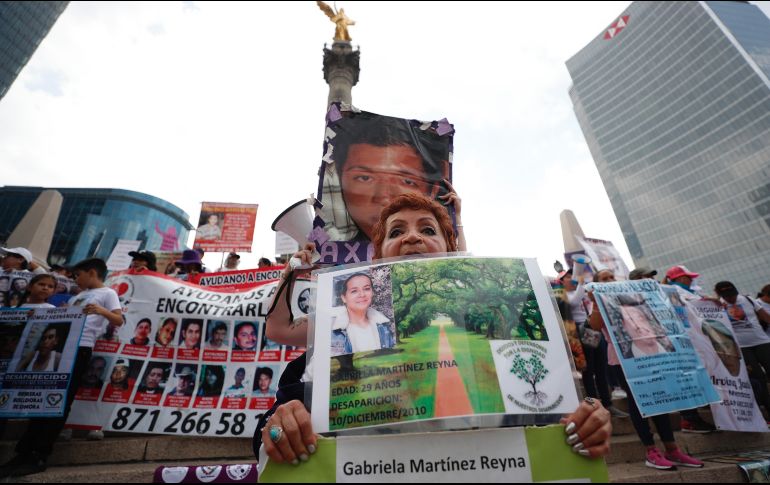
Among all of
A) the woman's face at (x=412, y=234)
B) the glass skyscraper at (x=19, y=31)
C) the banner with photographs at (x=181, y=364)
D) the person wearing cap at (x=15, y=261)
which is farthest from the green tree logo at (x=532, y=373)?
the glass skyscraper at (x=19, y=31)

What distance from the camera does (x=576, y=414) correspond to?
3.55ft

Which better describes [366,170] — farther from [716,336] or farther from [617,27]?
[617,27]

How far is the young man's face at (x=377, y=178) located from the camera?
3.29 metres

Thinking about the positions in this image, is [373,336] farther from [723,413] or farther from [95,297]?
[723,413]

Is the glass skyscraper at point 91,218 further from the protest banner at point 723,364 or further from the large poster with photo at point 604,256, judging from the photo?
the protest banner at point 723,364

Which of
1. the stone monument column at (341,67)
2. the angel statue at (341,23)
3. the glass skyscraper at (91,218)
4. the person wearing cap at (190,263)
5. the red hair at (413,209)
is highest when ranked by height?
the glass skyscraper at (91,218)

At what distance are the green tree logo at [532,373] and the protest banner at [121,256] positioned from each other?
11.6 metres

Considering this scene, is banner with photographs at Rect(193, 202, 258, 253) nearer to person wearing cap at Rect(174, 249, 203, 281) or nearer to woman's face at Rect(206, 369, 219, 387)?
person wearing cap at Rect(174, 249, 203, 281)

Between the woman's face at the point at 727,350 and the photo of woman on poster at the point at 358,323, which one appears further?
the woman's face at the point at 727,350

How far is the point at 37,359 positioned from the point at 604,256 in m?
9.92

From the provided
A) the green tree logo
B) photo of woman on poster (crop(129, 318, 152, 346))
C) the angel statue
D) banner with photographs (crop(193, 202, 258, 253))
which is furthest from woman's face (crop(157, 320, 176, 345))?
the angel statue

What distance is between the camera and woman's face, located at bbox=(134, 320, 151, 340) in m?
4.10

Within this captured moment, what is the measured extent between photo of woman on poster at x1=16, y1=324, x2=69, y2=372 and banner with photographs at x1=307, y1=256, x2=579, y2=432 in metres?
3.42

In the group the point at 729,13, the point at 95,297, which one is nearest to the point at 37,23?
the point at 95,297
